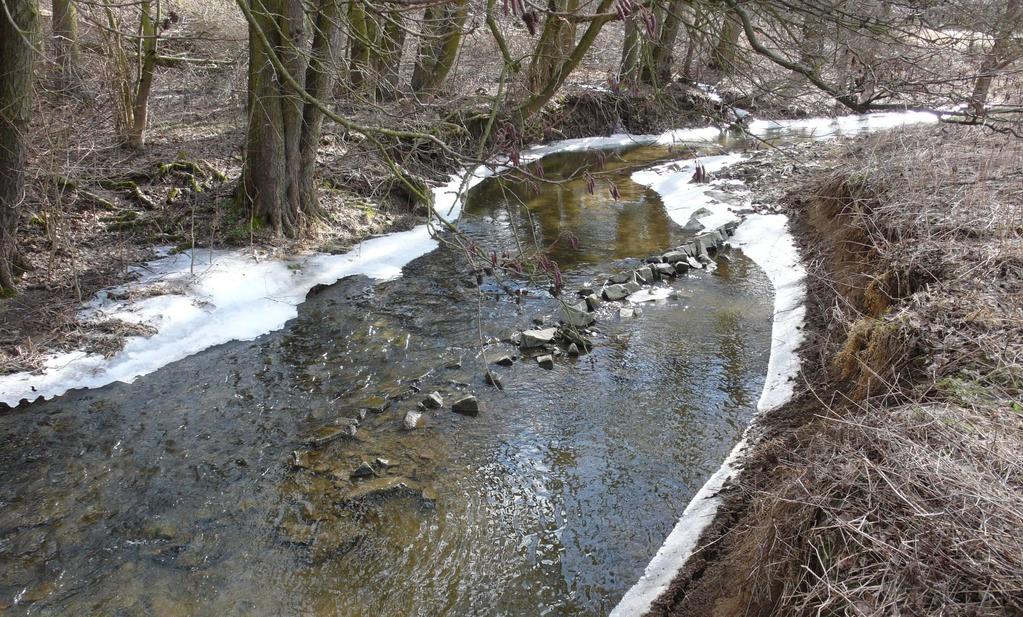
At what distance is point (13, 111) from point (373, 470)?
16.8 feet

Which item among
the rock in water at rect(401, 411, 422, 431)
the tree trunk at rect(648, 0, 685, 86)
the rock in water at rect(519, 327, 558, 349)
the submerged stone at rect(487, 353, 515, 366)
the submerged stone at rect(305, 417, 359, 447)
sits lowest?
the submerged stone at rect(305, 417, 359, 447)

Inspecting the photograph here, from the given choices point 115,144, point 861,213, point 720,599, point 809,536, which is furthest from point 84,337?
point 861,213

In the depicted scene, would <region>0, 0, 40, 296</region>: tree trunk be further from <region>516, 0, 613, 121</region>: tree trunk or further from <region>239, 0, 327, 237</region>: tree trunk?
<region>516, 0, 613, 121</region>: tree trunk

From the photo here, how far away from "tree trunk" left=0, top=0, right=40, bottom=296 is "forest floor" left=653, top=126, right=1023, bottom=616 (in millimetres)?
6927

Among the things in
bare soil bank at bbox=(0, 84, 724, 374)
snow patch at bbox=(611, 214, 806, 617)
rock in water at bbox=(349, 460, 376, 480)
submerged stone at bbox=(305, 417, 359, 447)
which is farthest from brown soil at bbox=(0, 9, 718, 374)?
snow patch at bbox=(611, 214, 806, 617)

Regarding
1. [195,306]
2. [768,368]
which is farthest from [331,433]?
[768,368]

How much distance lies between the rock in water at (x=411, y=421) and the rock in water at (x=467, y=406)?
34 cm

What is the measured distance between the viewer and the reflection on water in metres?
4.17

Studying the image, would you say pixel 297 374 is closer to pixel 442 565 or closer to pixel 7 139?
pixel 442 565

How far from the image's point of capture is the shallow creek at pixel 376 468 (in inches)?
164

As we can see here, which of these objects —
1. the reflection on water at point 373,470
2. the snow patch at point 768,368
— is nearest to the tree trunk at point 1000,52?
the snow patch at point 768,368

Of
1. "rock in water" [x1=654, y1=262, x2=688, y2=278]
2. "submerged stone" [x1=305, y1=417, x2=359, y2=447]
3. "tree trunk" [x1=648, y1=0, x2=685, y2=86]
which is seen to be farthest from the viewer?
"rock in water" [x1=654, y1=262, x2=688, y2=278]

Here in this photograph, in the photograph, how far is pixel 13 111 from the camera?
6523mm

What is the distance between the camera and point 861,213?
7.53 m
